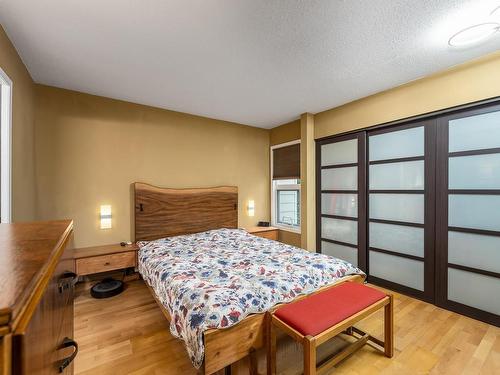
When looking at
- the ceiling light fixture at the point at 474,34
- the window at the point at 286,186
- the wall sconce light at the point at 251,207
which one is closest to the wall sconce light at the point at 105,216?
the wall sconce light at the point at 251,207

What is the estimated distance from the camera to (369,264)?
321 cm

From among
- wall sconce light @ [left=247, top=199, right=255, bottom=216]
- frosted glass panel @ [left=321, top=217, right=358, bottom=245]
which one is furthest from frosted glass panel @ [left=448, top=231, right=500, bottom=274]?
wall sconce light @ [left=247, top=199, right=255, bottom=216]

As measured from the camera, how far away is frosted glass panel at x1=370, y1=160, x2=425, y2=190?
2.73 meters

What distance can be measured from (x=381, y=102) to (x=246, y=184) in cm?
252

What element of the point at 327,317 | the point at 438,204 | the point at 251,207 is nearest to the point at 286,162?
the point at 251,207

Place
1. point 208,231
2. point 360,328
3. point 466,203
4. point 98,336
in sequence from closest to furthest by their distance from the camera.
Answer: point 98,336
point 360,328
point 466,203
point 208,231

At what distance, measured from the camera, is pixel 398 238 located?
115 inches

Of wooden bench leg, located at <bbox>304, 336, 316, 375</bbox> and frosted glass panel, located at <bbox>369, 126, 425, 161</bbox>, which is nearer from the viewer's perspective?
wooden bench leg, located at <bbox>304, 336, 316, 375</bbox>

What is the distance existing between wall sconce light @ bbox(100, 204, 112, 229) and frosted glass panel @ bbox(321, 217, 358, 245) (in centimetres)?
318

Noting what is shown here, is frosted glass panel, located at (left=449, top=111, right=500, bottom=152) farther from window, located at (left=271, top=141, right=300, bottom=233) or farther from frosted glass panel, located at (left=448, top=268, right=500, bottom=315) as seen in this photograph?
window, located at (left=271, top=141, right=300, bottom=233)

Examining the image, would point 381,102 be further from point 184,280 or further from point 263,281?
point 184,280

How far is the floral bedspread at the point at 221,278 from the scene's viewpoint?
4.90ft

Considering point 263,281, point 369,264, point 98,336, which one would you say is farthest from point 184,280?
point 369,264

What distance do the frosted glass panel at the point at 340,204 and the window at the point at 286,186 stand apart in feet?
2.10
